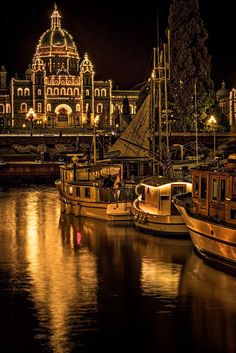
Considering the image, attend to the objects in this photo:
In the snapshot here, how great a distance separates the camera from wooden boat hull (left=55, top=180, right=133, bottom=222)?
35.8 metres

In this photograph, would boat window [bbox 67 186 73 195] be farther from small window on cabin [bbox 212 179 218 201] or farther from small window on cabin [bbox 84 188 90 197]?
small window on cabin [bbox 212 179 218 201]

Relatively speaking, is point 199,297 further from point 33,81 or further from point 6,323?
point 33,81

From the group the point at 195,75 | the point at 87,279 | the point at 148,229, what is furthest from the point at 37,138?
the point at 87,279

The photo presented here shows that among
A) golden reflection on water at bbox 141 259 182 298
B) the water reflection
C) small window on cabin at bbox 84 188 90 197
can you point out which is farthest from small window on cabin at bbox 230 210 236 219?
small window on cabin at bbox 84 188 90 197

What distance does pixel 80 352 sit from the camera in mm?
17875

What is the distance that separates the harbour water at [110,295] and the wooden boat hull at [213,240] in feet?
1.51

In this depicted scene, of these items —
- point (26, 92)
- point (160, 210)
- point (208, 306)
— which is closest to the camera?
point (208, 306)

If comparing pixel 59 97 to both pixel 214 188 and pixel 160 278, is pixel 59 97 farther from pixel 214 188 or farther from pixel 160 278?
pixel 160 278

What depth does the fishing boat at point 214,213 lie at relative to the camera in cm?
2403

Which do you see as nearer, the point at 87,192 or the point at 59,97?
the point at 87,192

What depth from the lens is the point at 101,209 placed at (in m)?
36.7

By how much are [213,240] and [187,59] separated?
165 ft

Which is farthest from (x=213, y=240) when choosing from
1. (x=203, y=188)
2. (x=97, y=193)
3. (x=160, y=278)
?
(x=97, y=193)

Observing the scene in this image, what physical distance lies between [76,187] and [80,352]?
21.2m
